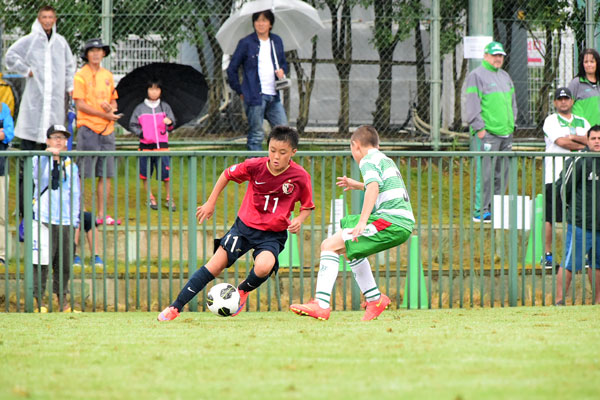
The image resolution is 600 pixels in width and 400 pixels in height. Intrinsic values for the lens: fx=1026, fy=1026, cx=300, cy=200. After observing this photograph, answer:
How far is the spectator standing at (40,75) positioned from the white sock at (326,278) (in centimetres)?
525

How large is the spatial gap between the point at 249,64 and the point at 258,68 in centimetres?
12

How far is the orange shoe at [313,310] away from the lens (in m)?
7.84

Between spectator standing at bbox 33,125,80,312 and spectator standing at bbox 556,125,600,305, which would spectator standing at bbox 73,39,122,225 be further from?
spectator standing at bbox 556,125,600,305

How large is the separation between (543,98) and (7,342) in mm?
10951

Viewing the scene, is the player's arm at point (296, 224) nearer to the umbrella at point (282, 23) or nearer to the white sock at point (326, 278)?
the white sock at point (326, 278)

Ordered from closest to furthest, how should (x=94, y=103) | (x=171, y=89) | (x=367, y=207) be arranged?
(x=367, y=207) → (x=94, y=103) → (x=171, y=89)

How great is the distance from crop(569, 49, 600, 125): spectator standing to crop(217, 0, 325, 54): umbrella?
3.65 m

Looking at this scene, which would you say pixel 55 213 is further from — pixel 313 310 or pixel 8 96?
pixel 8 96

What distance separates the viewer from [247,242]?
8344mm

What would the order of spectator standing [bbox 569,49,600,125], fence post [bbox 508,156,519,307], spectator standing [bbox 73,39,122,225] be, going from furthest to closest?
spectator standing [bbox 569,49,600,125], spectator standing [bbox 73,39,122,225], fence post [bbox 508,156,519,307]

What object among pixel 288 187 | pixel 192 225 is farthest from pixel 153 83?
pixel 288 187

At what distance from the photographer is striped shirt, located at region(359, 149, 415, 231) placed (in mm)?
8000

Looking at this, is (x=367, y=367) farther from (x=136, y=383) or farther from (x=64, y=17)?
(x=64, y=17)

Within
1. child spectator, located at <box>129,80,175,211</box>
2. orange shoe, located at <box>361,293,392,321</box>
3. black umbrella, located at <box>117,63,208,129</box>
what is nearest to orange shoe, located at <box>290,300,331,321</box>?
orange shoe, located at <box>361,293,392,321</box>
